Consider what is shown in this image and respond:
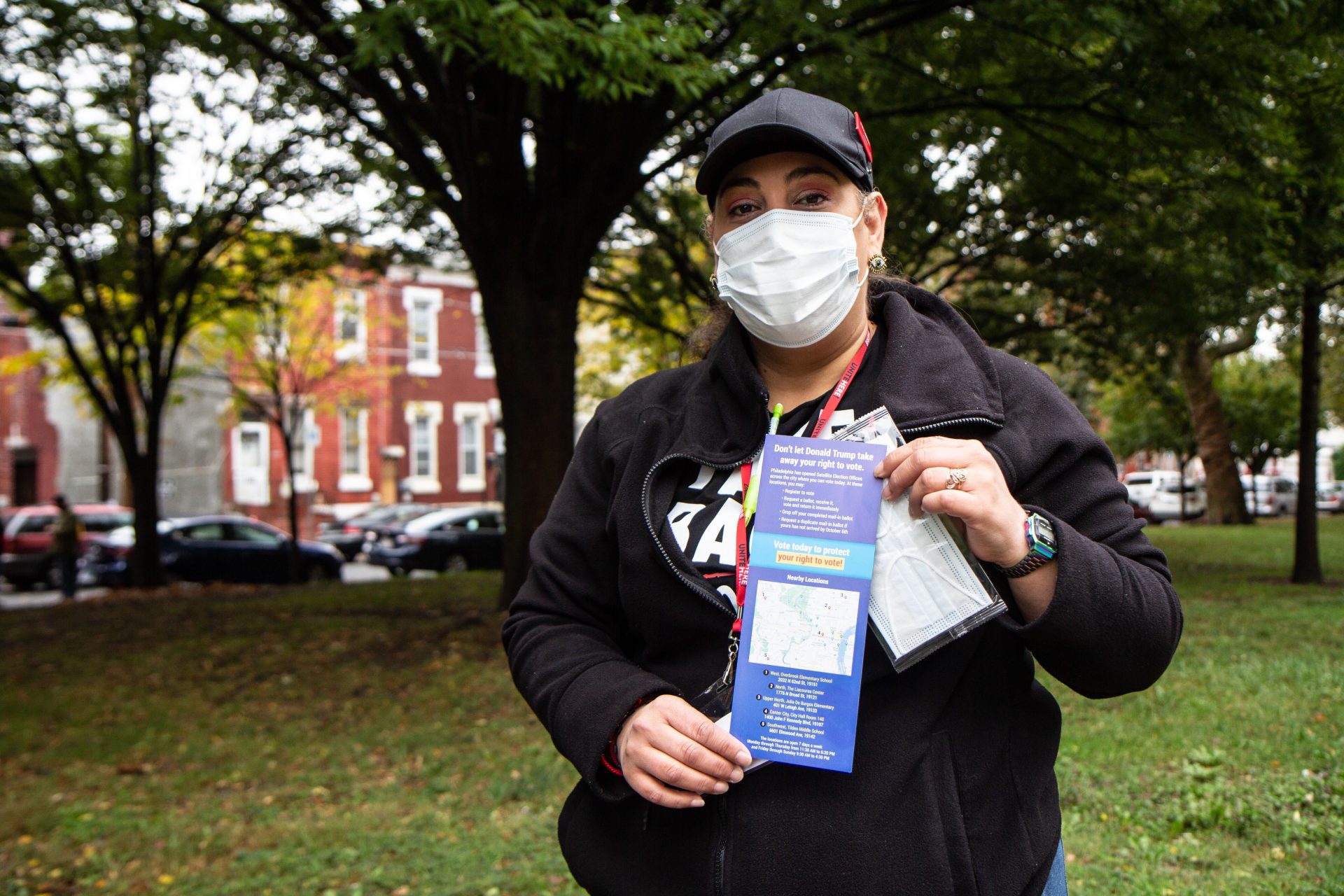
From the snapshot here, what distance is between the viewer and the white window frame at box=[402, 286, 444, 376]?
34.9 meters

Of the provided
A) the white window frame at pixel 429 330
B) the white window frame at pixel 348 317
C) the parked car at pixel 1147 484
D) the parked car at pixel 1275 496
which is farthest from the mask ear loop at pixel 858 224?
the parked car at pixel 1275 496

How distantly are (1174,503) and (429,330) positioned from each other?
28.0m

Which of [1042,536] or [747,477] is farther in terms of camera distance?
[747,477]

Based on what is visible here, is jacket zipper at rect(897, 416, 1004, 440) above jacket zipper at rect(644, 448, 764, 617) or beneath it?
above

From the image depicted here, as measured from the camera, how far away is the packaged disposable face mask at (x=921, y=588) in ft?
4.75

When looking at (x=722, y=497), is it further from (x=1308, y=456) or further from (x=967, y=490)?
(x=1308, y=456)

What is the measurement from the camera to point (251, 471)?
3409cm

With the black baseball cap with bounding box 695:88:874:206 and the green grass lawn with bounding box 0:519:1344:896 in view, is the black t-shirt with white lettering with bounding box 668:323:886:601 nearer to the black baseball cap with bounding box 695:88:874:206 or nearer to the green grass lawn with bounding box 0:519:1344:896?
the black baseball cap with bounding box 695:88:874:206

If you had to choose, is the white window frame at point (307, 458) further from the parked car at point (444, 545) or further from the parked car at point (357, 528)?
the parked car at point (444, 545)

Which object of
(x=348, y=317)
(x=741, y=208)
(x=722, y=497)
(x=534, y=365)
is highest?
(x=348, y=317)

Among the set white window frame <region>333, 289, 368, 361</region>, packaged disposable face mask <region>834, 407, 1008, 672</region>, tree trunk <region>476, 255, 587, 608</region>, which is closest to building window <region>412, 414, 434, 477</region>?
white window frame <region>333, 289, 368, 361</region>

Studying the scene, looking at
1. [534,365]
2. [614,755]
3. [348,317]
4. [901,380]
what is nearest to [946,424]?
[901,380]

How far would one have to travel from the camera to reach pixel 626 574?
1698 millimetres

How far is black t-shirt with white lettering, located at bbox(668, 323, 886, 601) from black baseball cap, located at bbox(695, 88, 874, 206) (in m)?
0.34
